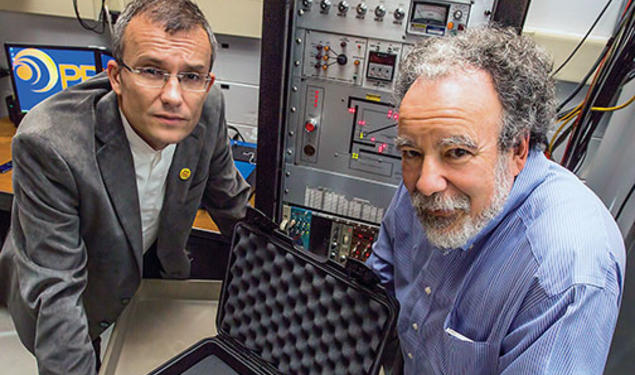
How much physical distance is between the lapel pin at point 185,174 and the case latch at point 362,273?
56 cm

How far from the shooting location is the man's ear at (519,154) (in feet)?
2.79

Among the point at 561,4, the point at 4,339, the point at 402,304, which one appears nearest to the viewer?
the point at 402,304

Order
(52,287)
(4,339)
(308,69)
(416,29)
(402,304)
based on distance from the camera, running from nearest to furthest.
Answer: (52,287) → (402,304) → (416,29) → (308,69) → (4,339)

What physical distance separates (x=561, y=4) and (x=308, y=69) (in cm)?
118

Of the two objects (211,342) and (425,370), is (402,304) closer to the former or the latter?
(425,370)

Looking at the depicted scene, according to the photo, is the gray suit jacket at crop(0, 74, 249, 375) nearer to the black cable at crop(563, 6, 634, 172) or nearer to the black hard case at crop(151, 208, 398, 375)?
the black hard case at crop(151, 208, 398, 375)

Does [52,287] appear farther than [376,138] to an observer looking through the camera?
No

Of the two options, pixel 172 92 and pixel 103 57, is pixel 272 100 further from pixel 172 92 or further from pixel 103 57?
pixel 103 57

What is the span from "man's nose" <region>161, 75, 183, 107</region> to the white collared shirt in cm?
17

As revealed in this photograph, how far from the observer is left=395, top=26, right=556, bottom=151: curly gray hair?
80 cm

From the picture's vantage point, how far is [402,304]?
3.62ft

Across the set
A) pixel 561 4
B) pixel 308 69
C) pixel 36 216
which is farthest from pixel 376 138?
pixel 561 4

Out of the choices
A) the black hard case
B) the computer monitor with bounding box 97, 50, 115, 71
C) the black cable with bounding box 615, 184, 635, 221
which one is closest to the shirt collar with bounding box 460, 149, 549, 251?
the black hard case

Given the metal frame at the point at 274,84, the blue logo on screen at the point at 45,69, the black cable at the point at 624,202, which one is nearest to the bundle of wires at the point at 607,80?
the black cable at the point at 624,202
